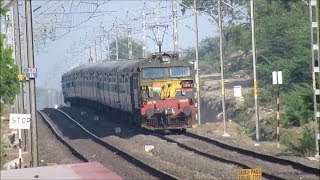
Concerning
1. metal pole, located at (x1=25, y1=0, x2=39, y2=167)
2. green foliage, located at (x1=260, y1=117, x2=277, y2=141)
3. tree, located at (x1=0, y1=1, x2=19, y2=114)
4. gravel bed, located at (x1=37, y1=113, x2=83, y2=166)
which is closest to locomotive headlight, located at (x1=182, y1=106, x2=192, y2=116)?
green foliage, located at (x1=260, y1=117, x2=277, y2=141)

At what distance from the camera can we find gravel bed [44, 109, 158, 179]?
23531mm

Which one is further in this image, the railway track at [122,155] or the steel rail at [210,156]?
the railway track at [122,155]

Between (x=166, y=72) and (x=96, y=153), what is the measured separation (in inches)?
235

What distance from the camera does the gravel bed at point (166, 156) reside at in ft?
74.6

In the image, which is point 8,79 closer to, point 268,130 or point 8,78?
point 8,78

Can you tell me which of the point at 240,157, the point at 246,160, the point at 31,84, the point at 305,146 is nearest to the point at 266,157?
the point at 246,160

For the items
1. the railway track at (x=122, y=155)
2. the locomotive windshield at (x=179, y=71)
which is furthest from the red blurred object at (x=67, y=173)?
the locomotive windshield at (x=179, y=71)

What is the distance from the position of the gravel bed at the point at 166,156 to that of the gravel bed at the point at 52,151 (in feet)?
6.86

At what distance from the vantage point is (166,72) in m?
34.3

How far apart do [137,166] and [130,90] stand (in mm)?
10745

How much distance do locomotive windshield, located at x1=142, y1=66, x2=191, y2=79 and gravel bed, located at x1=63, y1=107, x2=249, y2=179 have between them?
2.62 metres

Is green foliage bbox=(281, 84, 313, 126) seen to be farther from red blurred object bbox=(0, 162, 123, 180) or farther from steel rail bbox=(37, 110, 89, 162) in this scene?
red blurred object bbox=(0, 162, 123, 180)

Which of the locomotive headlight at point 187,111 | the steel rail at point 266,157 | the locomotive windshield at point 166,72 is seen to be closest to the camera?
the steel rail at point 266,157

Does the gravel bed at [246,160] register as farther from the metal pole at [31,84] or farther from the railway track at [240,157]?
the metal pole at [31,84]
